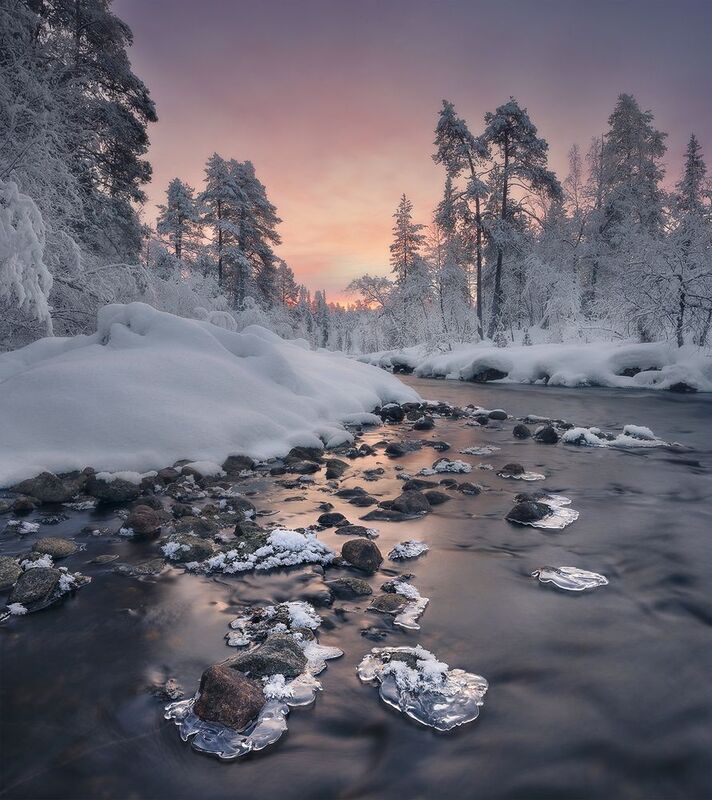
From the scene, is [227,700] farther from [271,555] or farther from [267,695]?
[271,555]

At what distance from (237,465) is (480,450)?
443 cm

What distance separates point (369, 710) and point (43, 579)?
2613 millimetres

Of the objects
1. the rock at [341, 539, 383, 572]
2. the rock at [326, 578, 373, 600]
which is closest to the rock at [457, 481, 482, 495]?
the rock at [341, 539, 383, 572]

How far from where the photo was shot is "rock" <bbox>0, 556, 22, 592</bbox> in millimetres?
3348

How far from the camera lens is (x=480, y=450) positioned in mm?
8336

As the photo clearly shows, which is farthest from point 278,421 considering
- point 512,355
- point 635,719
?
point 512,355

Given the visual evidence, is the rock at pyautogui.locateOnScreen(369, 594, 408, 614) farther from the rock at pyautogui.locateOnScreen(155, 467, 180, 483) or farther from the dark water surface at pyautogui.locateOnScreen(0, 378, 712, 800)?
the rock at pyautogui.locateOnScreen(155, 467, 180, 483)

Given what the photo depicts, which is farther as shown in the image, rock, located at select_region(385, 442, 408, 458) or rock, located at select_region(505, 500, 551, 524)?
rock, located at select_region(385, 442, 408, 458)

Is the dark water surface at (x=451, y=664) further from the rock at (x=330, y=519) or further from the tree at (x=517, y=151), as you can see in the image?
the tree at (x=517, y=151)

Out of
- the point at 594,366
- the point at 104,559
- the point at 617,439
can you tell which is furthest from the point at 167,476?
the point at 594,366

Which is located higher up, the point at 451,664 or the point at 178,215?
the point at 178,215

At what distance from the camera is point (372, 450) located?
8.27 meters

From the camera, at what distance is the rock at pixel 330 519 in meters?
4.74

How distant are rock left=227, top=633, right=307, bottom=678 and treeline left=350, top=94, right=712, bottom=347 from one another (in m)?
17.8
